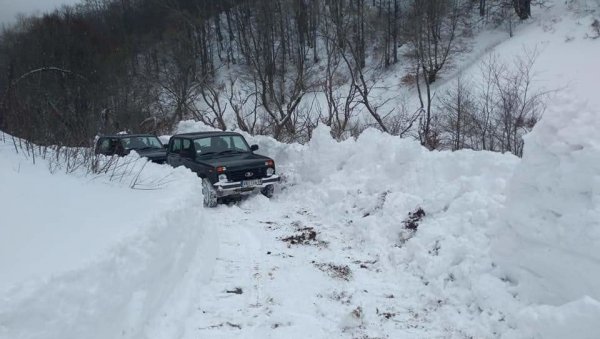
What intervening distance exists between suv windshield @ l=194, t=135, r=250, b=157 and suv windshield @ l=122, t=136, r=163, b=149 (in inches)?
163

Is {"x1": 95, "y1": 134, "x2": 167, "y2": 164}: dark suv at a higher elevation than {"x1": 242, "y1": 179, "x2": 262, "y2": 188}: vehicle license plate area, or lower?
higher

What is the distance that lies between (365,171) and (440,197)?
10.2 ft

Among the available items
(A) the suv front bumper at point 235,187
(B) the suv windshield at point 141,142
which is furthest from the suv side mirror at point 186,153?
(B) the suv windshield at point 141,142

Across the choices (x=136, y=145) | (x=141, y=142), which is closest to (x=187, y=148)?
(x=136, y=145)

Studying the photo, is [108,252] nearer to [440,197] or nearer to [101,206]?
[101,206]

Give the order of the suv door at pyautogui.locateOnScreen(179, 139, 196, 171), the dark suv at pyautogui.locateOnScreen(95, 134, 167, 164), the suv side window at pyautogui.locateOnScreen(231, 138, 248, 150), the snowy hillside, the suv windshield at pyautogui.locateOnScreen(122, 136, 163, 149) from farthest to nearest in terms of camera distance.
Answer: the suv windshield at pyautogui.locateOnScreen(122, 136, 163, 149)
the dark suv at pyautogui.locateOnScreen(95, 134, 167, 164)
the suv side window at pyautogui.locateOnScreen(231, 138, 248, 150)
the suv door at pyautogui.locateOnScreen(179, 139, 196, 171)
the snowy hillside

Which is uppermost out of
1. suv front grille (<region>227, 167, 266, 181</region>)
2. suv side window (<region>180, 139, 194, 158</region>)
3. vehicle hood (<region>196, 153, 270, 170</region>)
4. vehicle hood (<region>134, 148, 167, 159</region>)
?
suv side window (<region>180, 139, 194, 158</region>)

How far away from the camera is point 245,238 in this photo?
8.23 m

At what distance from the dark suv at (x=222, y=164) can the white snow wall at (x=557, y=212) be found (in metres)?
6.63

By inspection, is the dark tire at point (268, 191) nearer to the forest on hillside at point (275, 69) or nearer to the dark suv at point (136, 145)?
the dark suv at point (136, 145)

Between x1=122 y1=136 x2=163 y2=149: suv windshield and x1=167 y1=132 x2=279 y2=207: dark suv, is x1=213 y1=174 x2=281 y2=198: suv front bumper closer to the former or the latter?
x1=167 y1=132 x2=279 y2=207: dark suv

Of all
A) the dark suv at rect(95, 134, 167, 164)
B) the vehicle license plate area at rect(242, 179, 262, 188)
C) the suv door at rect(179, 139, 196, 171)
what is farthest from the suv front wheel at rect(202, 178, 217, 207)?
the dark suv at rect(95, 134, 167, 164)

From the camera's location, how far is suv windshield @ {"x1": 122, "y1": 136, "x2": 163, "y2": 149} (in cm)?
1514

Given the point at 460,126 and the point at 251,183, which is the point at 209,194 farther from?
the point at 460,126
